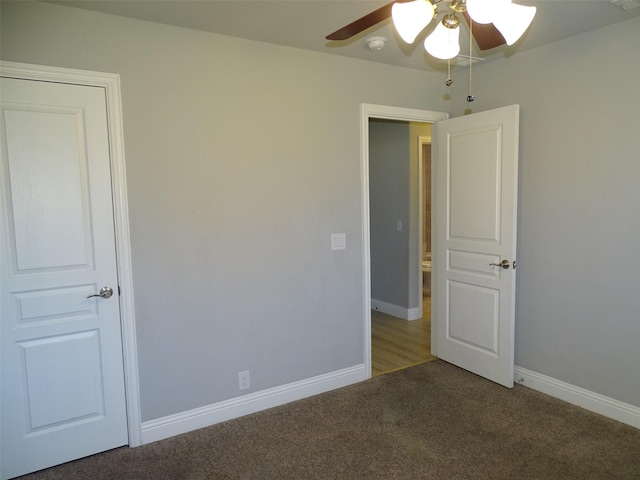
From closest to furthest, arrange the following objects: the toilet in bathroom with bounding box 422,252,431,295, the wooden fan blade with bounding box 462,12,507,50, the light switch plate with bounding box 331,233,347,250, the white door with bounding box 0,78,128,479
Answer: the wooden fan blade with bounding box 462,12,507,50 → the white door with bounding box 0,78,128,479 → the light switch plate with bounding box 331,233,347,250 → the toilet in bathroom with bounding box 422,252,431,295

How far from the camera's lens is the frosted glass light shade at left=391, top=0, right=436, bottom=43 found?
146cm

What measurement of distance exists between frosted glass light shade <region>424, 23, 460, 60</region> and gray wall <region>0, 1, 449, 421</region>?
1.31 metres

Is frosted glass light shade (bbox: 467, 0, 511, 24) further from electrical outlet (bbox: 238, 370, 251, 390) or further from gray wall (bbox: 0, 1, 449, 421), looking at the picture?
electrical outlet (bbox: 238, 370, 251, 390)

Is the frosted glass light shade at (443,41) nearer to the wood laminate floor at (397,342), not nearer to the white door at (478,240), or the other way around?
the white door at (478,240)

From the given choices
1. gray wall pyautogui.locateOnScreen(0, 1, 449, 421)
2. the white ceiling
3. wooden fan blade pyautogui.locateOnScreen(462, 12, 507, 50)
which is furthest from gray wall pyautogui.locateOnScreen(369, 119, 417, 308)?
wooden fan blade pyautogui.locateOnScreen(462, 12, 507, 50)

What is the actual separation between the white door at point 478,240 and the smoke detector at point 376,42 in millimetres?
949

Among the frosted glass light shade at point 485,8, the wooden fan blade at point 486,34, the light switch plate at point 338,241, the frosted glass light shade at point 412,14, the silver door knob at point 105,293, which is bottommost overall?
the silver door knob at point 105,293

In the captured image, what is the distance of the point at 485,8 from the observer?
1.36m

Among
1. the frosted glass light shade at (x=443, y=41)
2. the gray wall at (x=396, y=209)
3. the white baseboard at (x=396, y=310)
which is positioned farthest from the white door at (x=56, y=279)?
the white baseboard at (x=396, y=310)

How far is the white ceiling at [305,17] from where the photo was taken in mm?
2203

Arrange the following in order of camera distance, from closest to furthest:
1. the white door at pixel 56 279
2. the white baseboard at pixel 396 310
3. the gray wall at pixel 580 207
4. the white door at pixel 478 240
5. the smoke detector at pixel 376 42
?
the white door at pixel 56 279
the gray wall at pixel 580 207
the smoke detector at pixel 376 42
the white door at pixel 478 240
the white baseboard at pixel 396 310

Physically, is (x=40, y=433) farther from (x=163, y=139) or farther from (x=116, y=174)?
(x=163, y=139)

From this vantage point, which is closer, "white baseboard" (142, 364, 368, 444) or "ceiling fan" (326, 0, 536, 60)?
"ceiling fan" (326, 0, 536, 60)

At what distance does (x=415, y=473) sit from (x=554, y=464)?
78cm
